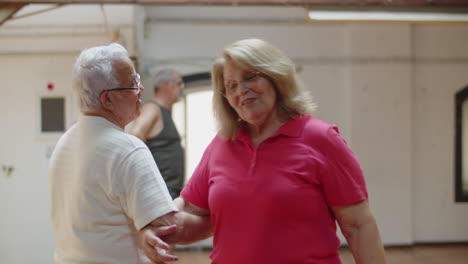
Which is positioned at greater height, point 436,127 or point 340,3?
point 340,3

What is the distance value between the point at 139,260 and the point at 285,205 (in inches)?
20.4

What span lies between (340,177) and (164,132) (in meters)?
2.47

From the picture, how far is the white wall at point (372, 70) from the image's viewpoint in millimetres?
6422

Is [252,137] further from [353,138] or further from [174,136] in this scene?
[353,138]

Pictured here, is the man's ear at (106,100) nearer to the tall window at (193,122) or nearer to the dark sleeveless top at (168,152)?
the dark sleeveless top at (168,152)

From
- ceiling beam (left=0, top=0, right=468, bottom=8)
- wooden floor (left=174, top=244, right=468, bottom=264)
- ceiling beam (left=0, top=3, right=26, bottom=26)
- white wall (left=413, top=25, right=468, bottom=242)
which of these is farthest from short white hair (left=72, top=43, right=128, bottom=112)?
white wall (left=413, top=25, right=468, bottom=242)

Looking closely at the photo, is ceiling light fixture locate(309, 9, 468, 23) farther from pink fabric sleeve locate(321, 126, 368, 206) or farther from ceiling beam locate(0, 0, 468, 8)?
pink fabric sleeve locate(321, 126, 368, 206)

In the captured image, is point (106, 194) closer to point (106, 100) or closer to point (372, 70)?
point (106, 100)

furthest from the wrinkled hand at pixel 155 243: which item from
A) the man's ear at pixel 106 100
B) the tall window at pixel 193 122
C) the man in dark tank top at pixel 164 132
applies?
the tall window at pixel 193 122

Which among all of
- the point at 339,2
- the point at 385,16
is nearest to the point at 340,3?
the point at 339,2

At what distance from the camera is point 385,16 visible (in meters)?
4.04

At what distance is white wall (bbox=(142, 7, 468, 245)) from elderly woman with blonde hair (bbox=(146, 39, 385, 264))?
4.69 m

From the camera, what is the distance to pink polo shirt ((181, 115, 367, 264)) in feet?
5.39

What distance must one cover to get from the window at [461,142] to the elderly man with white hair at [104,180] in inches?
242
